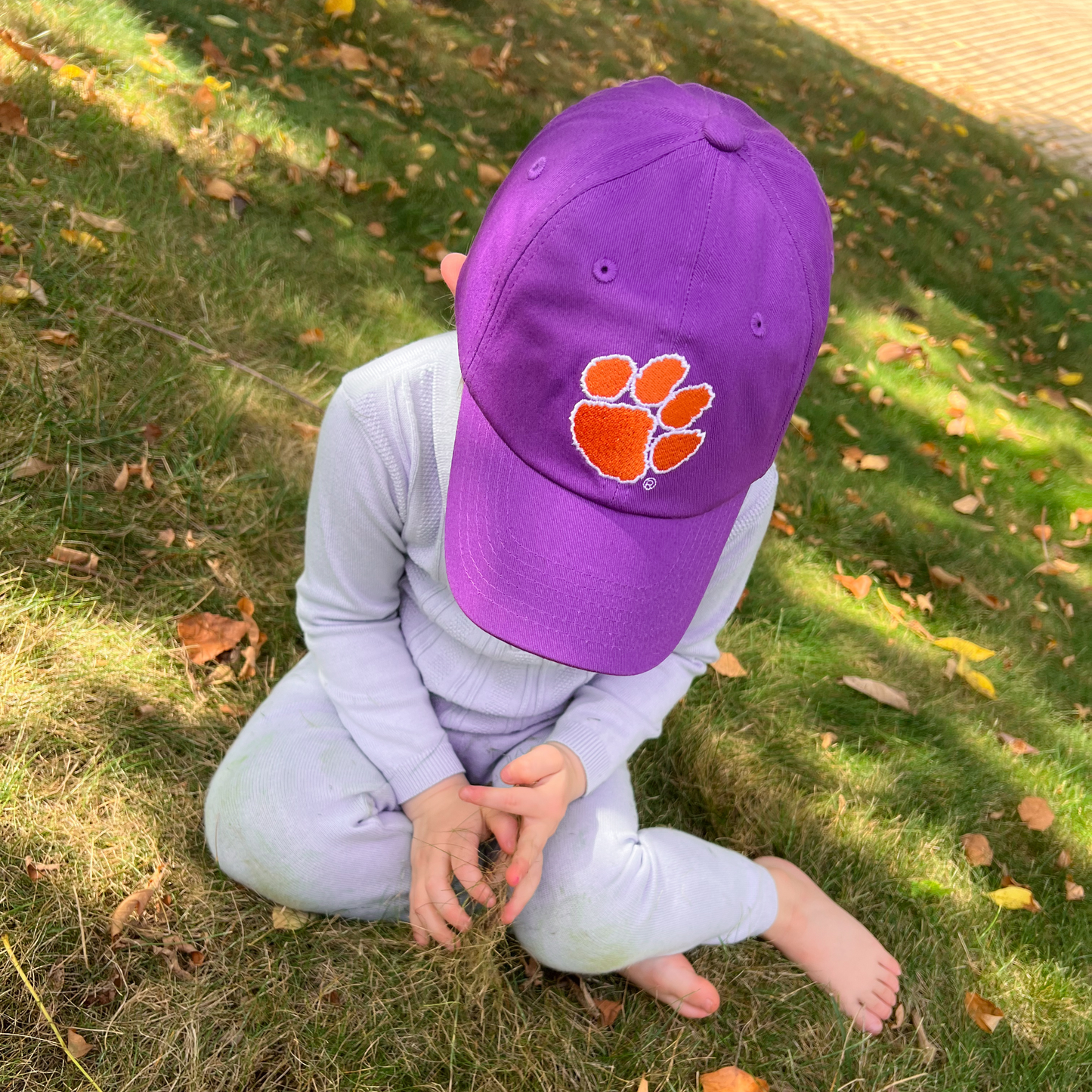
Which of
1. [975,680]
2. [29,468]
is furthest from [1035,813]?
[29,468]

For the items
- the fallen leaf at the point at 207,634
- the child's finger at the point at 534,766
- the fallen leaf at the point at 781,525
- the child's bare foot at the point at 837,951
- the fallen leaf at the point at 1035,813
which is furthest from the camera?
the fallen leaf at the point at 781,525

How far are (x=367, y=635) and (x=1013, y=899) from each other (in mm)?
1474

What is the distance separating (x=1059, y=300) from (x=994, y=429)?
66.1 inches

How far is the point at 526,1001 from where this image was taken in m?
1.52

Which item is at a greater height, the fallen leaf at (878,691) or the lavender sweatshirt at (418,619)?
the lavender sweatshirt at (418,619)

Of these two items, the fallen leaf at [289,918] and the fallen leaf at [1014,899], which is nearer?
the fallen leaf at [289,918]

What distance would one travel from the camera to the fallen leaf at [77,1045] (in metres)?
1.26

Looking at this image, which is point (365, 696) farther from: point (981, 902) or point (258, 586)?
point (981, 902)

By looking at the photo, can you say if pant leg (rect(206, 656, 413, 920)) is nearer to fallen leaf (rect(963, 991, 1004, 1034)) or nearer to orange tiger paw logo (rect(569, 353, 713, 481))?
orange tiger paw logo (rect(569, 353, 713, 481))

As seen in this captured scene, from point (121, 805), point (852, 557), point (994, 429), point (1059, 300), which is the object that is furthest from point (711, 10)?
point (121, 805)

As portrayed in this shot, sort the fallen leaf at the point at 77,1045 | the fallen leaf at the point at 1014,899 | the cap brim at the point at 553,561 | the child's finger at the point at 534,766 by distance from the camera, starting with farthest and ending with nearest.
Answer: the fallen leaf at the point at 1014,899, the child's finger at the point at 534,766, the fallen leaf at the point at 77,1045, the cap brim at the point at 553,561

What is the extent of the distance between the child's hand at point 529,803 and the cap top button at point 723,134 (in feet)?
2.88

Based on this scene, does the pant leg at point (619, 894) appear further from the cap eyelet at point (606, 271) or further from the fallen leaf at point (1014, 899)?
the cap eyelet at point (606, 271)

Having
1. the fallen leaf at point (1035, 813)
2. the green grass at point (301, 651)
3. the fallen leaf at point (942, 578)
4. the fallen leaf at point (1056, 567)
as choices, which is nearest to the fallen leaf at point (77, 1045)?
the green grass at point (301, 651)
